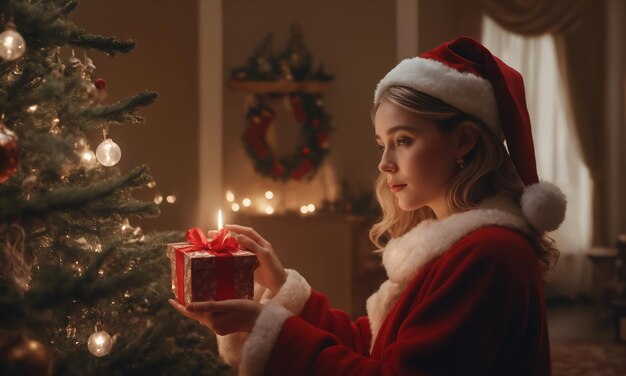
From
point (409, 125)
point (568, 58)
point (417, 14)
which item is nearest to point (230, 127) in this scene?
point (417, 14)

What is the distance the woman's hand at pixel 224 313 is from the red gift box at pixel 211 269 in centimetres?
2

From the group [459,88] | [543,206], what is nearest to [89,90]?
[459,88]

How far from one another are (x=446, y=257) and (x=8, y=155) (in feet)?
2.79

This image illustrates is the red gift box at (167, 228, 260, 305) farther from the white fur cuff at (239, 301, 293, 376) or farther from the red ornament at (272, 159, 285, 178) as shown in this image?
the red ornament at (272, 159, 285, 178)

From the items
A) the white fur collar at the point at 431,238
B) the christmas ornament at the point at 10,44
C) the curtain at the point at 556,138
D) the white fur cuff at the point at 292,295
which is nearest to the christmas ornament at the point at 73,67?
the christmas ornament at the point at 10,44

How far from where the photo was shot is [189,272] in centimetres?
131

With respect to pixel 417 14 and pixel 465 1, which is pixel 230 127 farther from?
pixel 465 1

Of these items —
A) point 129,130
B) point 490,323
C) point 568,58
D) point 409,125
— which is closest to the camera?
point 490,323

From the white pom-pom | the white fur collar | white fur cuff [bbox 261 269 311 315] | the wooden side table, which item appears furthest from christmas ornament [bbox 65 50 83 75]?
the wooden side table

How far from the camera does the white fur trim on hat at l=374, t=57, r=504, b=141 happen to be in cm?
145

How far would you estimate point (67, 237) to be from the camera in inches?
56.0

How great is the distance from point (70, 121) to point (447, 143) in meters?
0.80

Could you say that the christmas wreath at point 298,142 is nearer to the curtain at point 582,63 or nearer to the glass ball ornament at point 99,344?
the curtain at point 582,63

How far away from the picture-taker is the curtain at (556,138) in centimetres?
650
